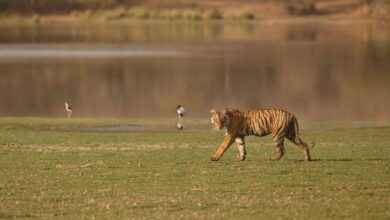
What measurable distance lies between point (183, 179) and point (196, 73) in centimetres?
3052

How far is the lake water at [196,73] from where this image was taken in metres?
33.3

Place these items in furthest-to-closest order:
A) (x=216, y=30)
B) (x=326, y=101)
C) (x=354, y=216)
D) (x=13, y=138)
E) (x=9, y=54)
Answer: (x=216, y=30) → (x=9, y=54) → (x=326, y=101) → (x=13, y=138) → (x=354, y=216)

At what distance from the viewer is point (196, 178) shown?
14344 mm

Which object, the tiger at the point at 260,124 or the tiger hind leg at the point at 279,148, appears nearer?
the tiger at the point at 260,124

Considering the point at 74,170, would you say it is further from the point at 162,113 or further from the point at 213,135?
the point at 162,113

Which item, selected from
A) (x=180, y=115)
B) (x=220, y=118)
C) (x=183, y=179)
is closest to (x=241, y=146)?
(x=220, y=118)

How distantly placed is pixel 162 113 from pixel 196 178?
1674 centimetres

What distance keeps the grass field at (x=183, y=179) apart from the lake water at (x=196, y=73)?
34.4 ft

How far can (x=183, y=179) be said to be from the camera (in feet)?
46.9

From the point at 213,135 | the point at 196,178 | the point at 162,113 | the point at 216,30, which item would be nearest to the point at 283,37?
the point at 216,30

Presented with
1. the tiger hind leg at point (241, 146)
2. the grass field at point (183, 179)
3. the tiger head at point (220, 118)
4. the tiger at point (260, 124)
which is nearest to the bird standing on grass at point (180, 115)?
the grass field at point (183, 179)

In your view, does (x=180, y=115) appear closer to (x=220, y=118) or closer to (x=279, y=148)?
(x=279, y=148)

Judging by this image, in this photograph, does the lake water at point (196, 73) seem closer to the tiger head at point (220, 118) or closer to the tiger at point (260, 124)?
the tiger at point (260, 124)

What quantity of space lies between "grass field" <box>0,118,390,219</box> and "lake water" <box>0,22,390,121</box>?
34.4 ft
